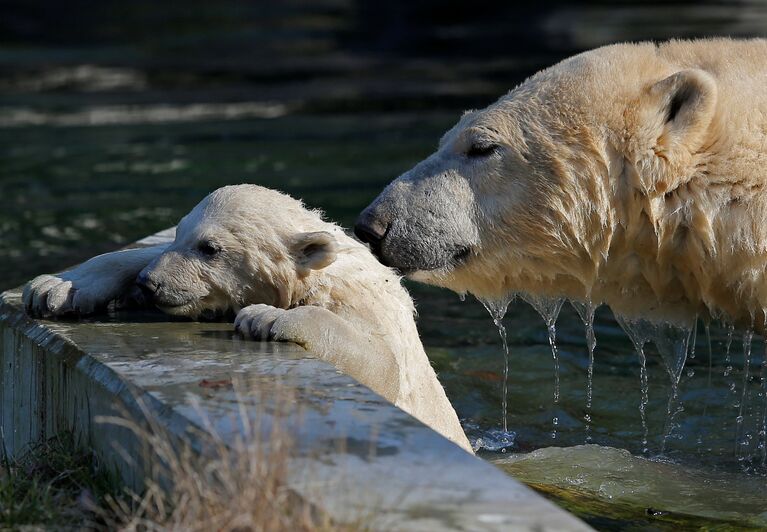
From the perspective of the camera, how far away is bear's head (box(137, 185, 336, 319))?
400 centimetres

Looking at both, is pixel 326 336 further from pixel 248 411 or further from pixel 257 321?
pixel 248 411

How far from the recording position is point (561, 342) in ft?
22.4

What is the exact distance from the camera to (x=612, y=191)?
159 inches

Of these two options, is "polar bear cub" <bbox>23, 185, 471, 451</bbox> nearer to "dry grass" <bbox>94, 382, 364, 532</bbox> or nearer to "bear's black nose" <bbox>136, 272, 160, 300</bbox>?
"bear's black nose" <bbox>136, 272, 160, 300</bbox>

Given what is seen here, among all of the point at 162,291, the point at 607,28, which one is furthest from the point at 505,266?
the point at 607,28

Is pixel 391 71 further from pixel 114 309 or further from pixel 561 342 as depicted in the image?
pixel 114 309

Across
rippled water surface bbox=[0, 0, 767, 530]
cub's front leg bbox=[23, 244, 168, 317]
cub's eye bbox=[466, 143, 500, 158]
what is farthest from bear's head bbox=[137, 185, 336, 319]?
rippled water surface bbox=[0, 0, 767, 530]

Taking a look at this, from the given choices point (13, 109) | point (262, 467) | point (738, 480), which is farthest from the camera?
point (13, 109)

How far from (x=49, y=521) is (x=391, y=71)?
1334cm

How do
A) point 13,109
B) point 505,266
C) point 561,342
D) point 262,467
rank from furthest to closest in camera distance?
1. point 13,109
2. point 561,342
3. point 505,266
4. point 262,467

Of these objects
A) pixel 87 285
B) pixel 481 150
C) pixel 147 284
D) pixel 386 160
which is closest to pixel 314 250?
pixel 147 284

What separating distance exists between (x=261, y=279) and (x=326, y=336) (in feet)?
1.60

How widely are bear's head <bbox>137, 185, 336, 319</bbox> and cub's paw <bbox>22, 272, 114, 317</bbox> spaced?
0.23 meters

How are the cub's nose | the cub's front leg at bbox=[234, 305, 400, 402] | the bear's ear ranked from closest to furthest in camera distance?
the cub's front leg at bbox=[234, 305, 400, 402] → the bear's ear → the cub's nose
